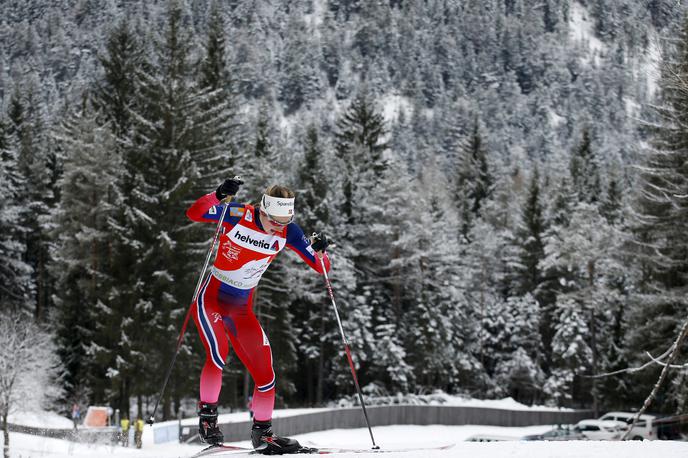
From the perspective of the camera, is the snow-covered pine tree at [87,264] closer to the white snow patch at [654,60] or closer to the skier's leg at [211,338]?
the skier's leg at [211,338]

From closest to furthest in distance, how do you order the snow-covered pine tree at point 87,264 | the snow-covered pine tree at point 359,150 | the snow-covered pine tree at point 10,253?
the snow-covered pine tree at point 87,264
the snow-covered pine tree at point 10,253
the snow-covered pine tree at point 359,150

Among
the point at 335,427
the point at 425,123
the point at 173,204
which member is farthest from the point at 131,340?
the point at 425,123

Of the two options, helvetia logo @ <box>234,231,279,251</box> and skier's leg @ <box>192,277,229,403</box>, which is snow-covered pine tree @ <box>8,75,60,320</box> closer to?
skier's leg @ <box>192,277,229,403</box>

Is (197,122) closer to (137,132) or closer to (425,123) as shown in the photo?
(137,132)

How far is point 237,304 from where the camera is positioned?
739cm

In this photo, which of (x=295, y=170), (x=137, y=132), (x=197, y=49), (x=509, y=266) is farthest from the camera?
(x=509, y=266)

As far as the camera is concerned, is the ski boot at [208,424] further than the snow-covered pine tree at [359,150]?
No

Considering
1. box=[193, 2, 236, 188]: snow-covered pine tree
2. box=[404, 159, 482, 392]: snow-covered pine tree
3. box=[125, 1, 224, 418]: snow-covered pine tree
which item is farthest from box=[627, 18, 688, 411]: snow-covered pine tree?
box=[125, 1, 224, 418]: snow-covered pine tree

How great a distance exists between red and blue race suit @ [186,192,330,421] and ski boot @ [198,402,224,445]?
0.28ft

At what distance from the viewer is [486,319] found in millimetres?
55688

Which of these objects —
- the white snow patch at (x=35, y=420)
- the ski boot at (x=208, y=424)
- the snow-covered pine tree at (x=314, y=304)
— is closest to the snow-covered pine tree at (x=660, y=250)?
the snow-covered pine tree at (x=314, y=304)

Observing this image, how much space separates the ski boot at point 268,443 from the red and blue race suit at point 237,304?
0.10 m

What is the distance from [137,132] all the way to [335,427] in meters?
15.6

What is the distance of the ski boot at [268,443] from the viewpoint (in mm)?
6844
